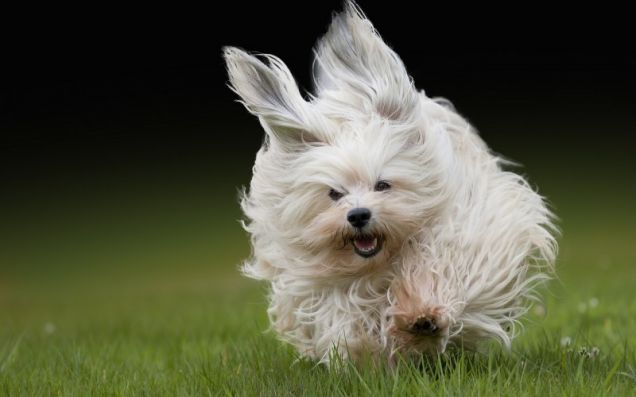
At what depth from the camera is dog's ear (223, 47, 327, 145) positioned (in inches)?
182

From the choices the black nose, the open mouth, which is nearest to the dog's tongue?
the open mouth

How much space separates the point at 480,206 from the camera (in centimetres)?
473

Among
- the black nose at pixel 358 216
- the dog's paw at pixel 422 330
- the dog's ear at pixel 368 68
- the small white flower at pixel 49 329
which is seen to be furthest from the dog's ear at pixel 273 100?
the small white flower at pixel 49 329

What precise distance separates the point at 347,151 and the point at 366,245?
1.32 ft

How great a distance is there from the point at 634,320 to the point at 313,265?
246cm

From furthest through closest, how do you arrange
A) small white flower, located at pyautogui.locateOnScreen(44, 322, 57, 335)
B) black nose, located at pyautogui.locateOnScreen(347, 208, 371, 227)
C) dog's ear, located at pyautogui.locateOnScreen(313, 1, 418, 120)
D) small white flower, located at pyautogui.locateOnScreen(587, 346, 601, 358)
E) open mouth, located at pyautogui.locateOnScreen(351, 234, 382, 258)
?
1. small white flower, located at pyautogui.locateOnScreen(44, 322, 57, 335)
2. dog's ear, located at pyautogui.locateOnScreen(313, 1, 418, 120)
3. small white flower, located at pyautogui.locateOnScreen(587, 346, 601, 358)
4. open mouth, located at pyautogui.locateOnScreen(351, 234, 382, 258)
5. black nose, located at pyautogui.locateOnScreen(347, 208, 371, 227)

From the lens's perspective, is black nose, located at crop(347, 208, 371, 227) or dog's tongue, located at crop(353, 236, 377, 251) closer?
black nose, located at crop(347, 208, 371, 227)

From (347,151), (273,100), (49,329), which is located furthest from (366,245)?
(49,329)

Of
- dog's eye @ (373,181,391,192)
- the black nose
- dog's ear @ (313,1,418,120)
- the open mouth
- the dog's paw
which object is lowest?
the dog's paw

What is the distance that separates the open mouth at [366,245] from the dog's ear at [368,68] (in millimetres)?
628

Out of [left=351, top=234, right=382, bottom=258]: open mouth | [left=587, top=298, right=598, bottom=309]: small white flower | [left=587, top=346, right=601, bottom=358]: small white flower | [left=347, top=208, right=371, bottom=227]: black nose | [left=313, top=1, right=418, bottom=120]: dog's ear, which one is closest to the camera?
[left=347, top=208, right=371, bottom=227]: black nose

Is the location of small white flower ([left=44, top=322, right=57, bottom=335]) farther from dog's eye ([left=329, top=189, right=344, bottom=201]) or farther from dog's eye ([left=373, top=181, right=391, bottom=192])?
dog's eye ([left=373, top=181, right=391, bottom=192])

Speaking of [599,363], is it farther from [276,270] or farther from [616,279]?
[616,279]

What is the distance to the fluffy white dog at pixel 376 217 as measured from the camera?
14.4ft
